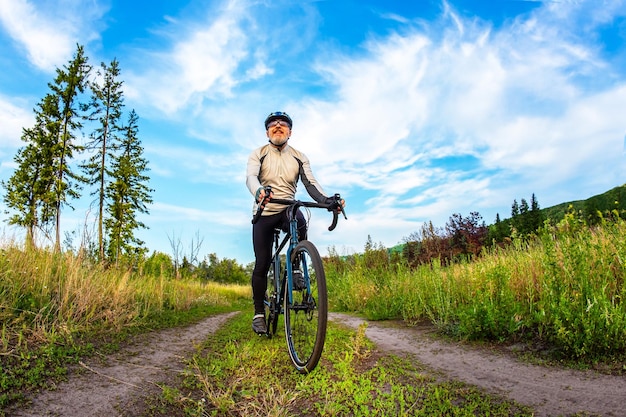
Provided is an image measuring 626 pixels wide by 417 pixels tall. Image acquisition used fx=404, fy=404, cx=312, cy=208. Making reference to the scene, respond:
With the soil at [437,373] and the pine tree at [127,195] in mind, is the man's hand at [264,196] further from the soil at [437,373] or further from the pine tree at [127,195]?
the pine tree at [127,195]

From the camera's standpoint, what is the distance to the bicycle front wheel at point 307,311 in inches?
139

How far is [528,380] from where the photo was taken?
348 cm

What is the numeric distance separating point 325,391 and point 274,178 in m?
2.68

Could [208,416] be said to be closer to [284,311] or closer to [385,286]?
[284,311]

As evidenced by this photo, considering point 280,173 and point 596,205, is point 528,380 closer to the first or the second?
point 280,173

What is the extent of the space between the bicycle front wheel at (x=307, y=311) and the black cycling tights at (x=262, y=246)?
2.20ft

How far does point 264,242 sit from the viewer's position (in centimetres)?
507

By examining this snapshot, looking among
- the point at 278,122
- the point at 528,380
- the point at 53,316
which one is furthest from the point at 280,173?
the point at 528,380

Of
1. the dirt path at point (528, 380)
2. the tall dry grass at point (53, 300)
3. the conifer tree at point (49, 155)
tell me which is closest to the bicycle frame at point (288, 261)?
the dirt path at point (528, 380)

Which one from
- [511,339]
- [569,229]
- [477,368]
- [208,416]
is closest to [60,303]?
[208,416]

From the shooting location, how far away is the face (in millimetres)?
4988

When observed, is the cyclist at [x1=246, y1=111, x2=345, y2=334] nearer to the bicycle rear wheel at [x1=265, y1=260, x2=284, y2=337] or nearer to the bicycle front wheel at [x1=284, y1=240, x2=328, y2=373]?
the bicycle rear wheel at [x1=265, y1=260, x2=284, y2=337]

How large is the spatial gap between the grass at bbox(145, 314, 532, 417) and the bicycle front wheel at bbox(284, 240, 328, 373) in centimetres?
15

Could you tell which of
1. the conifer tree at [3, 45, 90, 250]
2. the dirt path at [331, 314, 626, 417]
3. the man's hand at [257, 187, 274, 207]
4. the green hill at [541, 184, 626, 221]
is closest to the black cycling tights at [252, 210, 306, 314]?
the man's hand at [257, 187, 274, 207]
